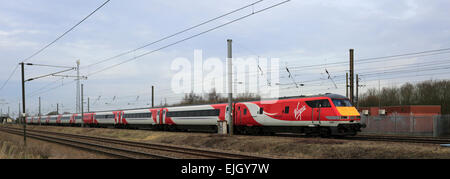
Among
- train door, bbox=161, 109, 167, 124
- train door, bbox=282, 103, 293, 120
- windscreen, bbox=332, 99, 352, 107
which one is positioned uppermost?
windscreen, bbox=332, 99, 352, 107

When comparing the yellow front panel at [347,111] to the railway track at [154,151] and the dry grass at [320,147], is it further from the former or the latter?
the railway track at [154,151]

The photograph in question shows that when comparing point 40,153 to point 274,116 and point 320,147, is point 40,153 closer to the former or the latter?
point 320,147

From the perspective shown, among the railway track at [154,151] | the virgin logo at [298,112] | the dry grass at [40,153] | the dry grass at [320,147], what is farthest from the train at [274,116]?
the dry grass at [40,153]

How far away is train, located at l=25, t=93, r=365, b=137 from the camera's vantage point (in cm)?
2303

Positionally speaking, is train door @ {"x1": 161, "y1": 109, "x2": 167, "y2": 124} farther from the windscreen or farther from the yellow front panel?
the yellow front panel

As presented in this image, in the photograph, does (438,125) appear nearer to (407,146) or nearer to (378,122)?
(378,122)

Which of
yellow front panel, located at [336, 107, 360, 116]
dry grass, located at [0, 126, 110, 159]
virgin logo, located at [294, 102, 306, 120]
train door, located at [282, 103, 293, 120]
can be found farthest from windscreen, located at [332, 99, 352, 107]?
dry grass, located at [0, 126, 110, 159]

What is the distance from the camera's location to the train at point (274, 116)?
75.6 feet

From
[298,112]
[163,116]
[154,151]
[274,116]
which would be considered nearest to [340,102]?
[298,112]

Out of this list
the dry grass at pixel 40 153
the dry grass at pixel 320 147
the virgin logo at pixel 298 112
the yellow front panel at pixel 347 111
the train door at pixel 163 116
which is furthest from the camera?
the train door at pixel 163 116
